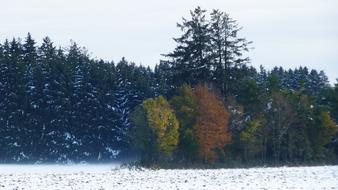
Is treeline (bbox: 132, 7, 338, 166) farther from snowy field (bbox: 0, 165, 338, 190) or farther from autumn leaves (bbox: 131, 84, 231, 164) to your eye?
snowy field (bbox: 0, 165, 338, 190)

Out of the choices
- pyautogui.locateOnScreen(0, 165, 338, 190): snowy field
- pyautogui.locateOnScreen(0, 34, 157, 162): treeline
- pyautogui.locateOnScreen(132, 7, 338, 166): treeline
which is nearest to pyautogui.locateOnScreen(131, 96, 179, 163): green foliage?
pyautogui.locateOnScreen(132, 7, 338, 166): treeline

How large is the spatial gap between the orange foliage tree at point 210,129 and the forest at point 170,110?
0.10 meters

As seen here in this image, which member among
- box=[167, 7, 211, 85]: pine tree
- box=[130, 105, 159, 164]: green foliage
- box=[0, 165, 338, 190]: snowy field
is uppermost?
box=[167, 7, 211, 85]: pine tree

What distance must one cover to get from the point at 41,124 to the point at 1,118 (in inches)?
193

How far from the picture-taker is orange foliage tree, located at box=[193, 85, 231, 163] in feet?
200

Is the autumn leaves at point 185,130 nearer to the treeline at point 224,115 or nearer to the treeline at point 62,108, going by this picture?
the treeline at point 224,115

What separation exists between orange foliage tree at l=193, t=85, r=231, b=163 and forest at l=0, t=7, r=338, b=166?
0.33ft

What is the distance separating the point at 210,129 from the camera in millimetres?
61344

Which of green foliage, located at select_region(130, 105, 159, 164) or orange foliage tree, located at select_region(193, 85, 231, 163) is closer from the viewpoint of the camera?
green foliage, located at select_region(130, 105, 159, 164)

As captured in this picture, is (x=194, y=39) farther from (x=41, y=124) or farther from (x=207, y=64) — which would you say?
(x=41, y=124)

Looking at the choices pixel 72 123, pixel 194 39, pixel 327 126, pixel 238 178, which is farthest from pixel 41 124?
pixel 238 178

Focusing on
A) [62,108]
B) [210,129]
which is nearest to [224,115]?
[210,129]

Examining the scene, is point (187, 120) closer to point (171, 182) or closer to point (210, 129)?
point (210, 129)

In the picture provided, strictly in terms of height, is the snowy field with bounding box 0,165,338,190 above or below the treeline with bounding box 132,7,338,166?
below
